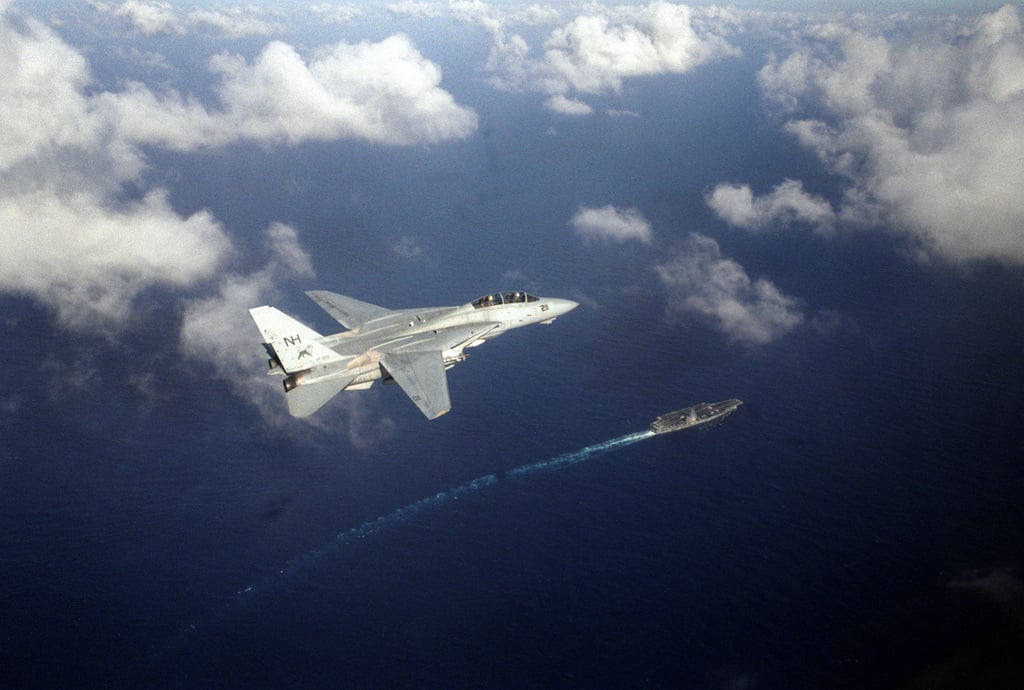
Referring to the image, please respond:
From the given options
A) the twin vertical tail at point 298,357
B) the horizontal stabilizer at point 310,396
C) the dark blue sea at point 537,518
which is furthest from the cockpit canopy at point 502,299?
the dark blue sea at point 537,518

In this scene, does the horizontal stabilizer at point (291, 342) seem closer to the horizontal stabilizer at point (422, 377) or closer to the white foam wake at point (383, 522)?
the horizontal stabilizer at point (422, 377)

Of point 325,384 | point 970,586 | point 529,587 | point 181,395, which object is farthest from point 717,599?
point 181,395

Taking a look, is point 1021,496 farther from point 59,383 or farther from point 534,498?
point 59,383

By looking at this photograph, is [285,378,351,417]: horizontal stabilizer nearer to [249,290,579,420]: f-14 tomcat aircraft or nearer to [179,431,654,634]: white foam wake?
[249,290,579,420]: f-14 tomcat aircraft

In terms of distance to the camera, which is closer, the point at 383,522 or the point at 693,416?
the point at 383,522

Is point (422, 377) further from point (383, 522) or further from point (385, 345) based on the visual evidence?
point (383, 522)

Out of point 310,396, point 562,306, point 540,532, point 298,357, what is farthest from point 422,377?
point 540,532
